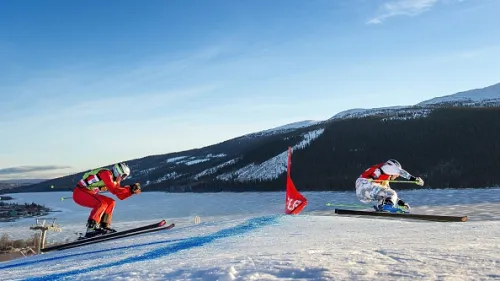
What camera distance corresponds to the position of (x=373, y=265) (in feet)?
16.7

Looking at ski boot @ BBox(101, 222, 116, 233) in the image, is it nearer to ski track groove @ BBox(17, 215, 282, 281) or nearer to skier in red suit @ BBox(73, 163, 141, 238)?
skier in red suit @ BBox(73, 163, 141, 238)

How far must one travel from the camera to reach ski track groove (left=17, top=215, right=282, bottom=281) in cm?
706

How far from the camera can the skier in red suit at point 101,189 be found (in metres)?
12.8

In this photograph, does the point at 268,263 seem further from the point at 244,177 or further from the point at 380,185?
the point at 244,177

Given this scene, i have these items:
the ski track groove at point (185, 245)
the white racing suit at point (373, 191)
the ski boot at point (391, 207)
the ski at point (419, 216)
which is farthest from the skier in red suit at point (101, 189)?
the ski boot at point (391, 207)

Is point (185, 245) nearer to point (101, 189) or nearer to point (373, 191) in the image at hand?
point (101, 189)

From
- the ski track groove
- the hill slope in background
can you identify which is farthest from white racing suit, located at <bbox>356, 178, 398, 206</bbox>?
the hill slope in background

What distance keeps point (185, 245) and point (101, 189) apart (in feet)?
16.6

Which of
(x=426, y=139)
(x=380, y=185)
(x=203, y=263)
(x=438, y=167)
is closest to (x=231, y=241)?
(x=203, y=263)

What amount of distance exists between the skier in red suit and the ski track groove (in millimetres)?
3238

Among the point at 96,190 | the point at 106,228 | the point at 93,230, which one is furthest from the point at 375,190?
the point at 93,230

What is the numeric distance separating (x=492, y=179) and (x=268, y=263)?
102454mm

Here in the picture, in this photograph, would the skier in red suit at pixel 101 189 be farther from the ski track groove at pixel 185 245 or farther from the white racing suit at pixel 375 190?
the white racing suit at pixel 375 190

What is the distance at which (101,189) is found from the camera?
43.3ft
